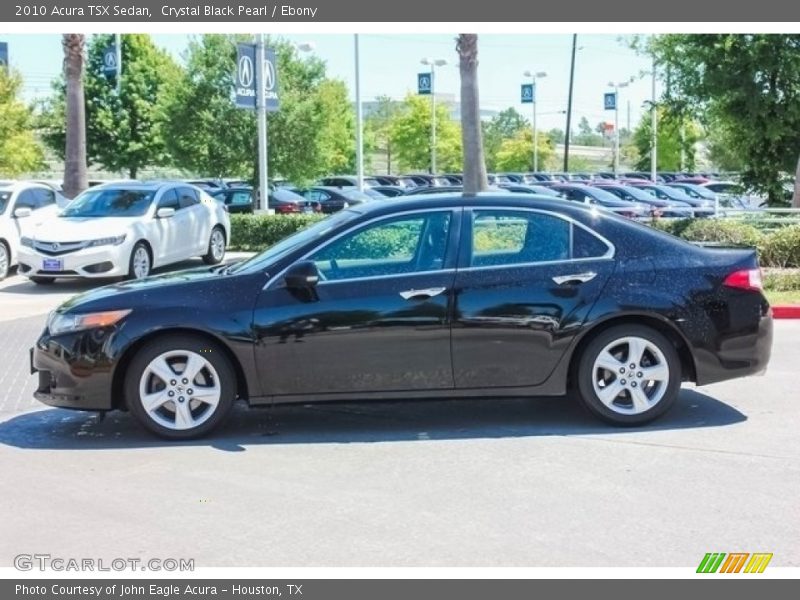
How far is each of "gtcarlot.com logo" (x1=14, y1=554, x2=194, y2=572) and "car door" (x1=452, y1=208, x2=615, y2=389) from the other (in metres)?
2.52

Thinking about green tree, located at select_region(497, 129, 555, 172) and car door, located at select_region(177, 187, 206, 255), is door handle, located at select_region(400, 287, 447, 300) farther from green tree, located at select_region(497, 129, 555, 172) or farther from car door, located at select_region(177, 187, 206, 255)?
green tree, located at select_region(497, 129, 555, 172)

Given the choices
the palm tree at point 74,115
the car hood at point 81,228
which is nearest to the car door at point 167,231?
the car hood at point 81,228

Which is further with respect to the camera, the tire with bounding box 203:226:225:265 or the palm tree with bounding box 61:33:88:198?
the palm tree with bounding box 61:33:88:198

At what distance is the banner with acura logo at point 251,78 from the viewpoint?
2067 centimetres

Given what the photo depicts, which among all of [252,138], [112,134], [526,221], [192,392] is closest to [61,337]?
[192,392]

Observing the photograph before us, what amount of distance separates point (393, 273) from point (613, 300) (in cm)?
143

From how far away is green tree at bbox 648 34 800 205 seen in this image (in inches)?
750

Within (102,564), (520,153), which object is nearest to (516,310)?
(102,564)

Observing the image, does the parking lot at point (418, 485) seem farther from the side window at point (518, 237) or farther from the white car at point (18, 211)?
the white car at point (18, 211)

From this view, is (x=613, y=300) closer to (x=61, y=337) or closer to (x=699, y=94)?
(x=61, y=337)

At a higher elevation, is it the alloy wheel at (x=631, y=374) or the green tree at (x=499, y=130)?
the green tree at (x=499, y=130)

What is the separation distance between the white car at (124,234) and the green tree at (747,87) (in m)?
9.88

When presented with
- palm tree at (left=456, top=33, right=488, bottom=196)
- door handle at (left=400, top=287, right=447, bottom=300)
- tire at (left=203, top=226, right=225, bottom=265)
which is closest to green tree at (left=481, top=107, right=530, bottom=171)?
palm tree at (left=456, top=33, right=488, bottom=196)

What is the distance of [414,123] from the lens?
216 feet
